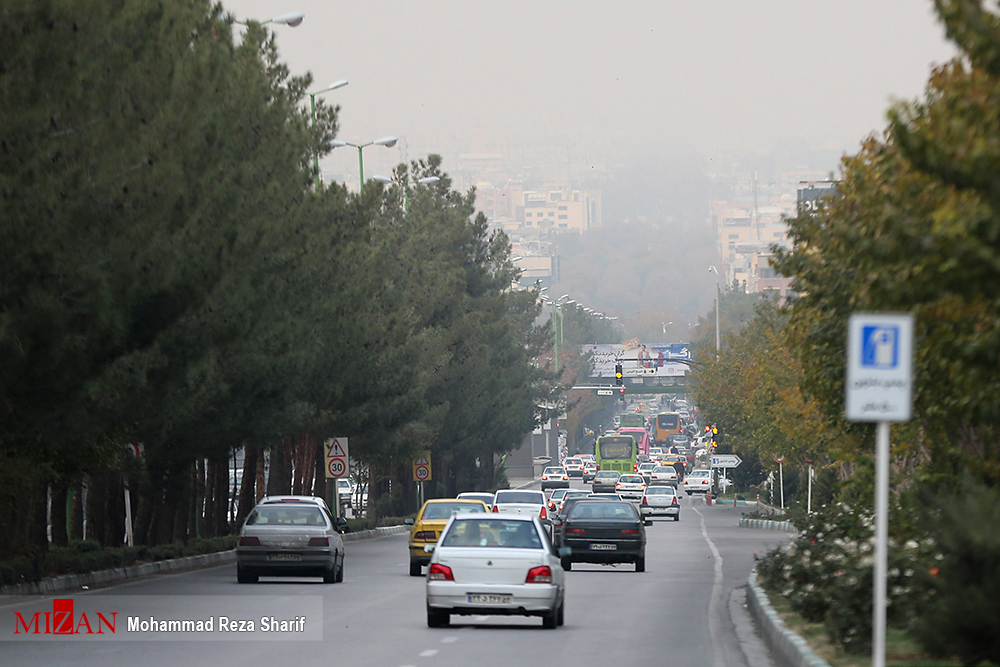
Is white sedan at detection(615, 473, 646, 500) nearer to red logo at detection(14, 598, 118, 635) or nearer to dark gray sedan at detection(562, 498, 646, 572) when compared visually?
dark gray sedan at detection(562, 498, 646, 572)

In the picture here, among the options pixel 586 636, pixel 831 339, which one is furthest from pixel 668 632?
pixel 831 339

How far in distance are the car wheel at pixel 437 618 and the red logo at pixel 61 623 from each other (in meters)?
3.70

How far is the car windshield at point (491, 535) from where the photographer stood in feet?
67.5

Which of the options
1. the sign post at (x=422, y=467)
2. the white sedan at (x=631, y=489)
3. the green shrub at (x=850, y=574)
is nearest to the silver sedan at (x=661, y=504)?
the sign post at (x=422, y=467)

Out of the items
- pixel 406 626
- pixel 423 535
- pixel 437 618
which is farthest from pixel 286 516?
pixel 437 618

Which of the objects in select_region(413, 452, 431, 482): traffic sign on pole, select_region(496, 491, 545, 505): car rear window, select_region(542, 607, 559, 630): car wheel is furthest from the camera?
select_region(413, 452, 431, 482): traffic sign on pole

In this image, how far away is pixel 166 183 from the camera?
81.9 feet

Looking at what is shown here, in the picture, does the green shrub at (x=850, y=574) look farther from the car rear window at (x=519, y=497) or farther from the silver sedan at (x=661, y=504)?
the silver sedan at (x=661, y=504)

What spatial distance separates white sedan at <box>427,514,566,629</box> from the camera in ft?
65.5

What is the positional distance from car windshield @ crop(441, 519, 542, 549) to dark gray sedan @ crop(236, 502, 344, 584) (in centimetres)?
838

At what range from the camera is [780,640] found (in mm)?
17531

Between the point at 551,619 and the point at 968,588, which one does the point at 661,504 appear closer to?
the point at 551,619

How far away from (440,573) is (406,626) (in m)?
1.08

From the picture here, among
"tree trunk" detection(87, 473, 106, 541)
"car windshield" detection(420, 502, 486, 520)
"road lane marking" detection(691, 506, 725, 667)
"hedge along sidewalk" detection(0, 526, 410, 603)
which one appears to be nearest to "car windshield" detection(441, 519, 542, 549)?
"road lane marking" detection(691, 506, 725, 667)
